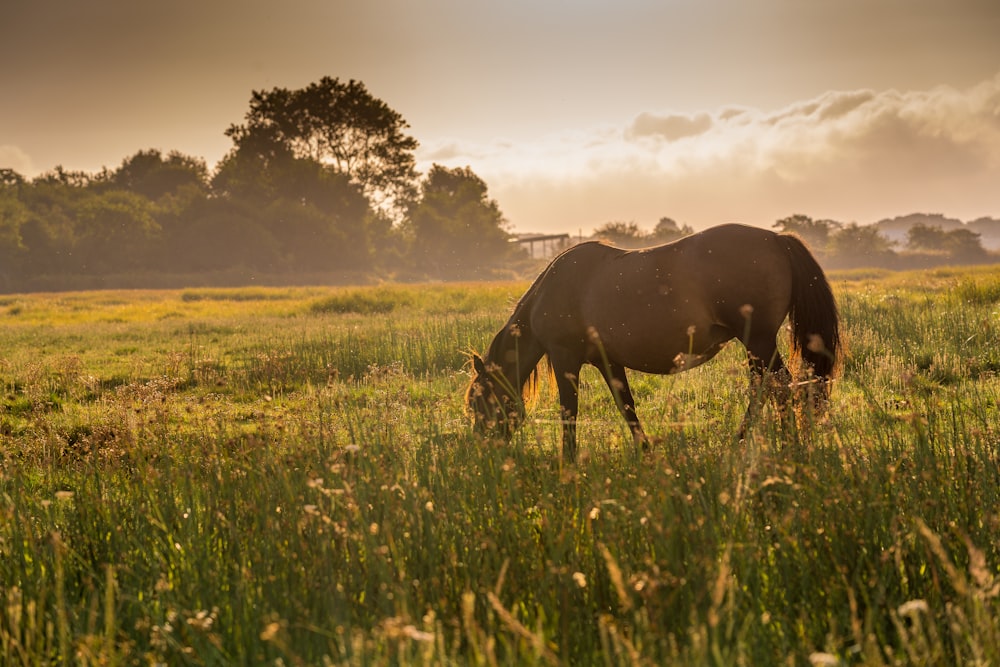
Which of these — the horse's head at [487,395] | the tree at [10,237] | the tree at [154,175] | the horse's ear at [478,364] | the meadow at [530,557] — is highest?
the tree at [154,175]

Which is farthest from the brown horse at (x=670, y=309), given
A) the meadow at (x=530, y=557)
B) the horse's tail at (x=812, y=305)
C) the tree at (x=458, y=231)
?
the tree at (x=458, y=231)

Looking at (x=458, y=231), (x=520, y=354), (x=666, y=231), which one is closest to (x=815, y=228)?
(x=666, y=231)

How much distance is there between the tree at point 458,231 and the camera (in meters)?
64.3

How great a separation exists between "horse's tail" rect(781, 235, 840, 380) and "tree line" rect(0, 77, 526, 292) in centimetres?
4685

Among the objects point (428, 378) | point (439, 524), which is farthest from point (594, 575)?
point (428, 378)

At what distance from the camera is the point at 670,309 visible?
5.73m

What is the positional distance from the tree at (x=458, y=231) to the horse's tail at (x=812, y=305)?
59.0m

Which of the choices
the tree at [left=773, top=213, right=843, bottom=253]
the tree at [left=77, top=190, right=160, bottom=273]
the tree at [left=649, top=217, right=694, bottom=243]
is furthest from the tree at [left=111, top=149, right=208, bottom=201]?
the tree at [left=773, top=213, right=843, bottom=253]

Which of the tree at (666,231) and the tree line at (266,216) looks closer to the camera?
the tree line at (266,216)

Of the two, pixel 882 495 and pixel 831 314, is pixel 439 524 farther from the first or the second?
pixel 831 314

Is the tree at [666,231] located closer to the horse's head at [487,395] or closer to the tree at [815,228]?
the tree at [815,228]

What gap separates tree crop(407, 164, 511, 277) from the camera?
6431 cm

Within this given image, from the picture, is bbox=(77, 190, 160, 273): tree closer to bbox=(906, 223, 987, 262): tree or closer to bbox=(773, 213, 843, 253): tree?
bbox=(773, 213, 843, 253): tree

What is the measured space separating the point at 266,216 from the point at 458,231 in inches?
669
